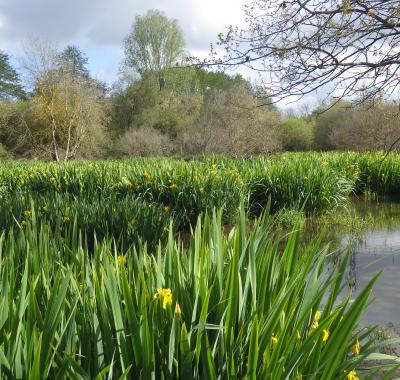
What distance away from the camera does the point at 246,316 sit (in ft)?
5.46

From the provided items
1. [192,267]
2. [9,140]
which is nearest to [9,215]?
[192,267]

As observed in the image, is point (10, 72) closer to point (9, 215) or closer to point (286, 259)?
point (9, 215)

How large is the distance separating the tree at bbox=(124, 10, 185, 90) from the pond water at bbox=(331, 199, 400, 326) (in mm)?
31236

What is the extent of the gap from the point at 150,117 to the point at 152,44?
8160 millimetres

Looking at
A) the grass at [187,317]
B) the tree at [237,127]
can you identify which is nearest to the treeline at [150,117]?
the tree at [237,127]

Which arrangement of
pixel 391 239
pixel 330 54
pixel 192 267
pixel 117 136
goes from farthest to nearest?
1. pixel 117 136
2. pixel 391 239
3. pixel 330 54
4. pixel 192 267

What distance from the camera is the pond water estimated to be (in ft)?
11.5

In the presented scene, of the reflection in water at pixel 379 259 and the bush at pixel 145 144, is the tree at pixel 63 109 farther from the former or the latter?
the reflection in water at pixel 379 259

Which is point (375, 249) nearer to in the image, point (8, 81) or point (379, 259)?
point (379, 259)

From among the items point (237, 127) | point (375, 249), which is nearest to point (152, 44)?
point (237, 127)

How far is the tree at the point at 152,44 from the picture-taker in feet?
124

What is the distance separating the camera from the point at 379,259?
1980 mm

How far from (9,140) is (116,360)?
3198 cm

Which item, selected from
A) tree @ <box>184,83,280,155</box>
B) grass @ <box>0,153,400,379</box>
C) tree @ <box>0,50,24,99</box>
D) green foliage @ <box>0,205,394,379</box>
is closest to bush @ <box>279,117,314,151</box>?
tree @ <box>184,83,280,155</box>
